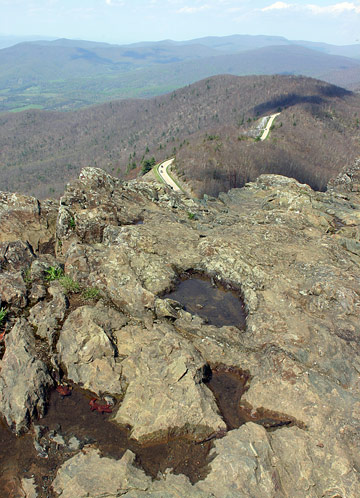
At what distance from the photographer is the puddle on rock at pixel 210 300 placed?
1880 cm

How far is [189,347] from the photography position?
50.4 ft

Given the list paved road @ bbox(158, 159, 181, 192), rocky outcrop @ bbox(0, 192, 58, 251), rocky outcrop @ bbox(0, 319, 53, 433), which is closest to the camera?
rocky outcrop @ bbox(0, 319, 53, 433)

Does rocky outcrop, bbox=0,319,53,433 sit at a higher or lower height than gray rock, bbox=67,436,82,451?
higher

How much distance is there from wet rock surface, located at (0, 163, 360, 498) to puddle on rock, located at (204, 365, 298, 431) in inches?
2.0

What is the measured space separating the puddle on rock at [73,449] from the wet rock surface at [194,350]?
0.35 ft

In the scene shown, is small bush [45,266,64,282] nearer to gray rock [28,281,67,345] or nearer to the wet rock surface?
the wet rock surface

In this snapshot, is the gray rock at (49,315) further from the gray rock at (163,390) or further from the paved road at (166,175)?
the paved road at (166,175)

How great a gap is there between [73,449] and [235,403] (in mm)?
6478

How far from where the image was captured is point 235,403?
1379 centimetres

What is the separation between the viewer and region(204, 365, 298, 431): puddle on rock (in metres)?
12.9

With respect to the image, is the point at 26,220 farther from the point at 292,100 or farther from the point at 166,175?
the point at 292,100

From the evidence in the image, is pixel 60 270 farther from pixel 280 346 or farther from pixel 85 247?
pixel 280 346

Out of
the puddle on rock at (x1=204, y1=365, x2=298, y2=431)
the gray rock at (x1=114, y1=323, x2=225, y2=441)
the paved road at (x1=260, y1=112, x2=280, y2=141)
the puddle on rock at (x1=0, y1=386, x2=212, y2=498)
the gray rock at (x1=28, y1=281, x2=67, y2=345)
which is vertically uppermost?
the paved road at (x1=260, y1=112, x2=280, y2=141)

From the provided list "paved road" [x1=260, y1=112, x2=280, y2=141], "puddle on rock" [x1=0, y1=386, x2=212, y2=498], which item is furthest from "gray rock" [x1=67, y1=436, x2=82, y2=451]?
"paved road" [x1=260, y1=112, x2=280, y2=141]
